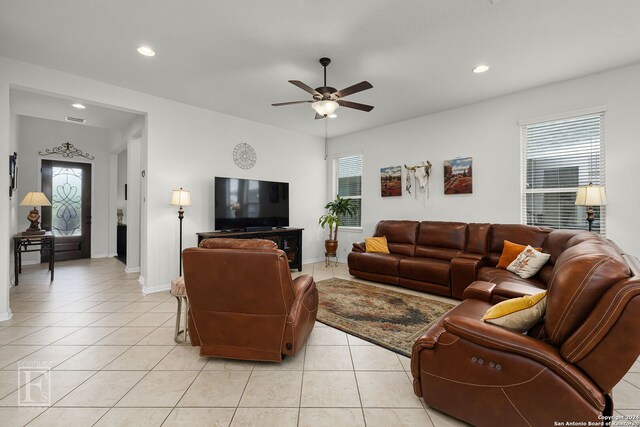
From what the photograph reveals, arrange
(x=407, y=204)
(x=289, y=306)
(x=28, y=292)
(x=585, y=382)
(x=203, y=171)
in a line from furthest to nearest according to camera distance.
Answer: (x=407, y=204) < (x=203, y=171) < (x=28, y=292) < (x=289, y=306) < (x=585, y=382)

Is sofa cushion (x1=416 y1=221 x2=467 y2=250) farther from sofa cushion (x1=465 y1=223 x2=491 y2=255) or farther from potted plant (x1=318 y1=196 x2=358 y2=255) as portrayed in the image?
potted plant (x1=318 y1=196 x2=358 y2=255)

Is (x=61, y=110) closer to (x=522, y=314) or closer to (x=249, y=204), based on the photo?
(x=249, y=204)

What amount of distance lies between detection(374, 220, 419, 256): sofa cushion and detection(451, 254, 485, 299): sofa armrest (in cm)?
100

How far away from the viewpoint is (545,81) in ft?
11.8

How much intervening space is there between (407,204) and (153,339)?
14.4ft

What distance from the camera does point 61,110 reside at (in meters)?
4.73

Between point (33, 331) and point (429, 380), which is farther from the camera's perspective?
point (33, 331)

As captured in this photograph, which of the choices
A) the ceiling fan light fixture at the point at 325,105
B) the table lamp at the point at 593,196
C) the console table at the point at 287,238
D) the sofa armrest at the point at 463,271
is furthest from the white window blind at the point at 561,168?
the console table at the point at 287,238

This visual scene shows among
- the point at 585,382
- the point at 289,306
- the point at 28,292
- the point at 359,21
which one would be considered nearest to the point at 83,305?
the point at 28,292

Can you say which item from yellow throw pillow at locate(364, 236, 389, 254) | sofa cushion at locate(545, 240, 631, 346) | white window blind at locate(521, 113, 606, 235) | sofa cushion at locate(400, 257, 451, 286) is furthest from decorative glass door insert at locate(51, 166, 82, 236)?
white window blind at locate(521, 113, 606, 235)

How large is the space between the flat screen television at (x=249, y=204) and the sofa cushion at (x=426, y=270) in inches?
98.2

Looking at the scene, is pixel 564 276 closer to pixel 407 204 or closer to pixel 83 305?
pixel 407 204

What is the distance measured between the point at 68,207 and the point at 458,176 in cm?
828

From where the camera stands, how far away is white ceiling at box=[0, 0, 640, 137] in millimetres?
2291
